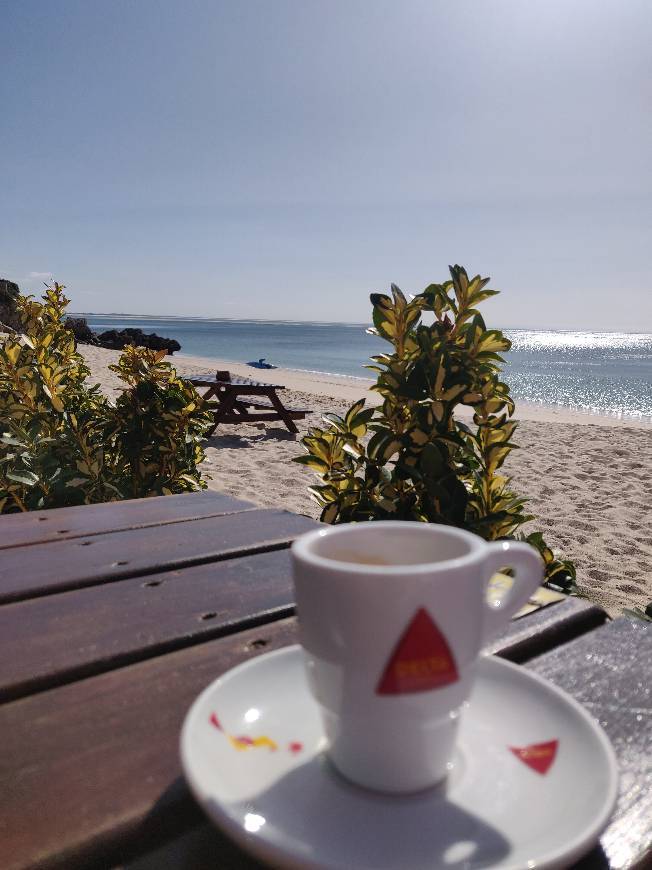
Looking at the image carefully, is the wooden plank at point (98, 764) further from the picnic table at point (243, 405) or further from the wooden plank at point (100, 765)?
the picnic table at point (243, 405)

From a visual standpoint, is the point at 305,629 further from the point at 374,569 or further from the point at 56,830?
the point at 56,830

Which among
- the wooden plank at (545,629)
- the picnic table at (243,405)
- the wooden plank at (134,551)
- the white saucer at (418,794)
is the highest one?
the white saucer at (418,794)

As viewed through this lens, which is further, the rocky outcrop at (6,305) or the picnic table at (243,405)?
the rocky outcrop at (6,305)

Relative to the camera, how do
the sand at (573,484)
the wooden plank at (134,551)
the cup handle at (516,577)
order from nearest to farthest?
the cup handle at (516,577) → the wooden plank at (134,551) → the sand at (573,484)

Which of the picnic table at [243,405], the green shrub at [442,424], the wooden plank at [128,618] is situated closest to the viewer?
the wooden plank at [128,618]

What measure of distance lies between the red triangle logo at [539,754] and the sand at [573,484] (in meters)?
1.60

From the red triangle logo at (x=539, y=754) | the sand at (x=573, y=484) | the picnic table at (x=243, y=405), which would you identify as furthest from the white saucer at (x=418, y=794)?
the picnic table at (x=243, y=405)

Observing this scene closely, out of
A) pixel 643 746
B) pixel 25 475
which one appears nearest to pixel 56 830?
pixel 643 746

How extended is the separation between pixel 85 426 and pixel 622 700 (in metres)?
2.28

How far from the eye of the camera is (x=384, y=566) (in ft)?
1.78

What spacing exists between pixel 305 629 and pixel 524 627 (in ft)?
1.50

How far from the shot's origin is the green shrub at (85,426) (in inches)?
93.4

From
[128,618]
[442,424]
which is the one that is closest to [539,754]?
[128,618]

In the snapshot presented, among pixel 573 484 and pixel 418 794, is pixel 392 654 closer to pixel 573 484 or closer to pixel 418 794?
pixel 418 794
